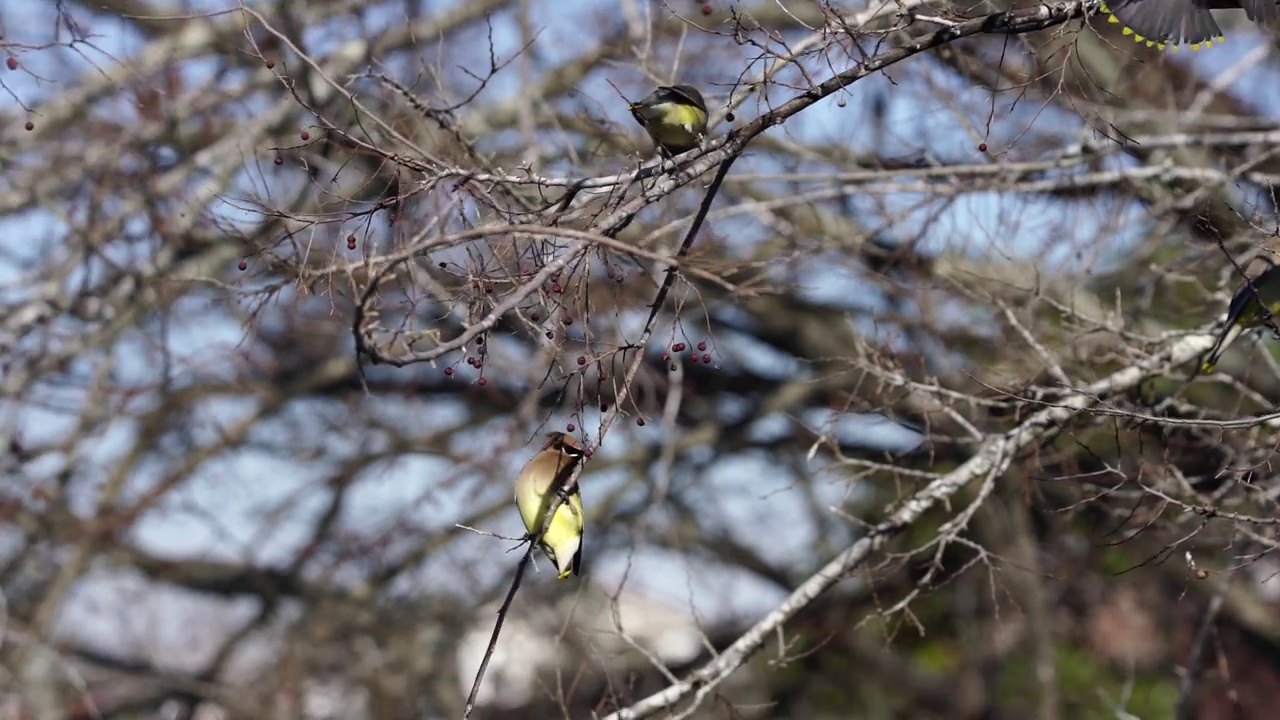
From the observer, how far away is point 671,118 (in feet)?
11.0

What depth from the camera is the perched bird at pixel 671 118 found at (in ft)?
11.0

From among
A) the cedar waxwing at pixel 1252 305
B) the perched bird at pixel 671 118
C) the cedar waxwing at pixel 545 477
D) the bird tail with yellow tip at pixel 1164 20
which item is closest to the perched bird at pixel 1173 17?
the bird tail with yellow tip at pixel 1164 20

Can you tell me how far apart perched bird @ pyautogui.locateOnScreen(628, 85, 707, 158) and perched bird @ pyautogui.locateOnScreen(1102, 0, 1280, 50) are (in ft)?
3.32

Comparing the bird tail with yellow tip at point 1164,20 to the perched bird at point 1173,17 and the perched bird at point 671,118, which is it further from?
the perched bird at point 671,118

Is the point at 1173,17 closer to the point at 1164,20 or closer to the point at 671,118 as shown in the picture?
the point at 1164,20

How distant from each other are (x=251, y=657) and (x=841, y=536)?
5464mm

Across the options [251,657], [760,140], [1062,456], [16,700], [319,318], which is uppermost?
[319,318]

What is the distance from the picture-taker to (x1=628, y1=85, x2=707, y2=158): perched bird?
3.34 metres

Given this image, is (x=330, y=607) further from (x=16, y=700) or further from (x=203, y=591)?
(x=16, y=700)

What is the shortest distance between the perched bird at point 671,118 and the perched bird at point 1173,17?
3.32ft

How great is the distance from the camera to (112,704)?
10930mm

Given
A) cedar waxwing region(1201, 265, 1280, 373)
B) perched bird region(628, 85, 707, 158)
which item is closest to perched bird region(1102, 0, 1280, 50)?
cedar waxwing region(1201, 265, 1280, 373)

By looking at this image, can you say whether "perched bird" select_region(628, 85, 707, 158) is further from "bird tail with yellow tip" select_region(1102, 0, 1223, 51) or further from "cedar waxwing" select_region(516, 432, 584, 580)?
"bird tail with yellow tip" select_region(1102, 0, 1223, 51)

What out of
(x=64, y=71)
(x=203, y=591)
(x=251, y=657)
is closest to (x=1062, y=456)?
(x=64, y=71)
